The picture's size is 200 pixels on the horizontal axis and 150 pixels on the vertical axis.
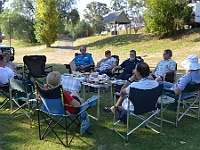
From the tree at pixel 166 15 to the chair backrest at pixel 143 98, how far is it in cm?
1370

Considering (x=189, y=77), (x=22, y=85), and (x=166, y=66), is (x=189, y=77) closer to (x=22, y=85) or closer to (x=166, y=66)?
(x=166, y=66)

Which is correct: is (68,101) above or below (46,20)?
below

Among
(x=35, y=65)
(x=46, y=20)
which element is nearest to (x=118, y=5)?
(x=46, y=20)

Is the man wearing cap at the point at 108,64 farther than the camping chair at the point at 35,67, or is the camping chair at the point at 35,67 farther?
the camping chair at the point at 35,67

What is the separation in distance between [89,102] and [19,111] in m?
1.66

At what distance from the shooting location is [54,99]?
2.87 meters

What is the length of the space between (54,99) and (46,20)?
18791mm

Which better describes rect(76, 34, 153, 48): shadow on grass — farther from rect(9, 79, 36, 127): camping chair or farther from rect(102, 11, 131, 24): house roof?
rect(9, 79, 36, 127): camping chair

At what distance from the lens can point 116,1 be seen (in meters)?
46.9

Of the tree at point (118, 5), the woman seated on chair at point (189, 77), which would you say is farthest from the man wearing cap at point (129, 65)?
the tree at point (118, 5)

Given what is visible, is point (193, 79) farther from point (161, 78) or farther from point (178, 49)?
point (178, 49)

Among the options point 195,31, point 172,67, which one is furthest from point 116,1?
point 172,67

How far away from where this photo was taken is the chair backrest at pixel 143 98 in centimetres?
294

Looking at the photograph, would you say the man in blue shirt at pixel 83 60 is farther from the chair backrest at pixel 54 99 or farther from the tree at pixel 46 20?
the tree at pixel 46 20
